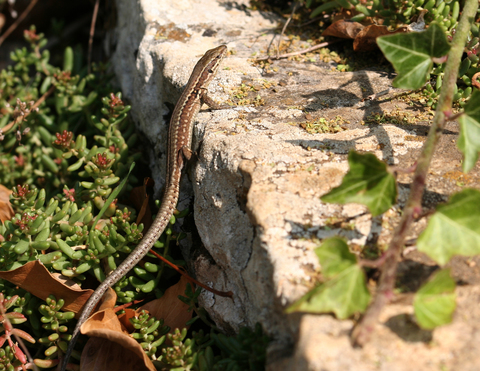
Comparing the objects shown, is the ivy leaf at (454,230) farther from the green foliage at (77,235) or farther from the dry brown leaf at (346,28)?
the dry brown leaf at (346,28)

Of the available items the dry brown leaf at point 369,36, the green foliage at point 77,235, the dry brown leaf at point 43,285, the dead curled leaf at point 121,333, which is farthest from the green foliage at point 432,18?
the dry brown leaf at point 43,285

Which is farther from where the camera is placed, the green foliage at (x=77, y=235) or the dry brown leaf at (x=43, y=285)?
the dry brown leaf at (x=43, y=285)

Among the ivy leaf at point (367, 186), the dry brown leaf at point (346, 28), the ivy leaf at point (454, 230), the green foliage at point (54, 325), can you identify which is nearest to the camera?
the ivy leaf at point (454, 230)

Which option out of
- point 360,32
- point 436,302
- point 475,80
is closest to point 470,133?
point 436,302

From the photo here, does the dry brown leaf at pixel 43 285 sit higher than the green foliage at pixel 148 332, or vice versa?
the dry brown leaf at pixel 43 285

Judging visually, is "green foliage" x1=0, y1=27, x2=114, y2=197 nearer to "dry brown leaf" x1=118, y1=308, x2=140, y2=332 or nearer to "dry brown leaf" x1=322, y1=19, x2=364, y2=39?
"dry brown leaf" x1=118, y1=308, x2=140, y2=332

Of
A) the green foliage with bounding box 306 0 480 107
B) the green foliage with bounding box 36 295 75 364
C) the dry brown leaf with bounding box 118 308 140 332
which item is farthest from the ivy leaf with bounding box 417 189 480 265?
the green foliage with bounding box 36 295 75 364

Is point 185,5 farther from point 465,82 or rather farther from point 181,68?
point 465,82

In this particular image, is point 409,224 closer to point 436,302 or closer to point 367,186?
point 367,186
